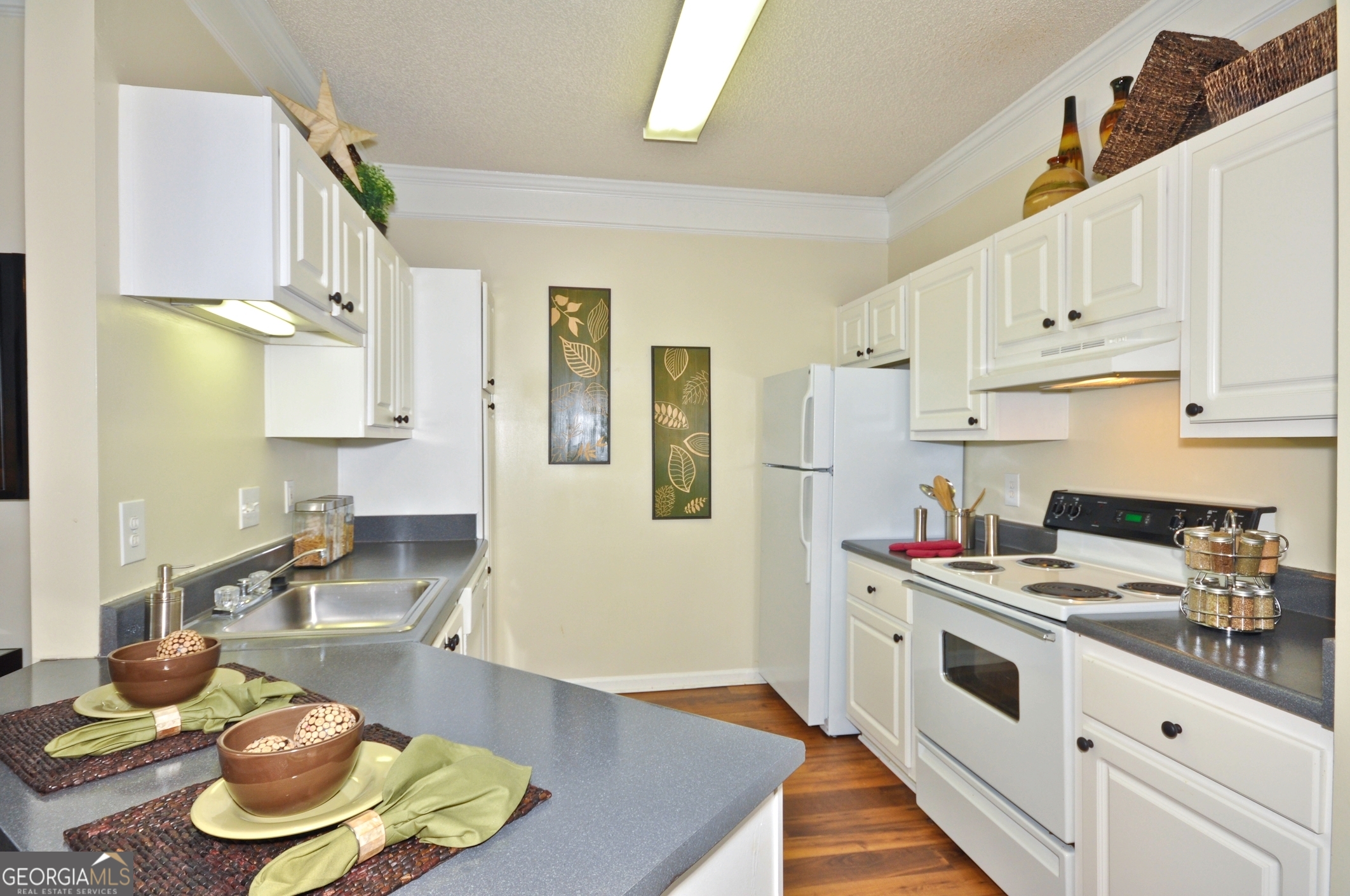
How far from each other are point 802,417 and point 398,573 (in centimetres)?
178

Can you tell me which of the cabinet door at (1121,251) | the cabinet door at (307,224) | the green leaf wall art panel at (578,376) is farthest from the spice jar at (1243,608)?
the green leaf wall art panel at (578,376)

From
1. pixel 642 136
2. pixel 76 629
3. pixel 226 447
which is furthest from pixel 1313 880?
pixel 642 136

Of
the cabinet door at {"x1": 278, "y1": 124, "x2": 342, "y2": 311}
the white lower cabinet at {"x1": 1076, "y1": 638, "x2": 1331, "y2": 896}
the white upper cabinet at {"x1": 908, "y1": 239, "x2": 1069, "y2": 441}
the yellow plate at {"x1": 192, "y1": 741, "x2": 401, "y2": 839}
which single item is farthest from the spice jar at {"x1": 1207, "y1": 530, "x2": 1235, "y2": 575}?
the cabinet door at {"x1": 278, "y1": 124, "x2": 342, "y2": 311}

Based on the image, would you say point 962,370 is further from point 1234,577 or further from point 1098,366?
point 1234,577

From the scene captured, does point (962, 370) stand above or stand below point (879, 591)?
above

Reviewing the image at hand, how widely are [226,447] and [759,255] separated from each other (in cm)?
271

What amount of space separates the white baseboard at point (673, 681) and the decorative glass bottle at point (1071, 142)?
8.99 ft

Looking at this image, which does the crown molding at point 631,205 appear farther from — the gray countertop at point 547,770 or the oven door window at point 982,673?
the gray countertop at point 547,770

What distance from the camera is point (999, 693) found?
2033 mm

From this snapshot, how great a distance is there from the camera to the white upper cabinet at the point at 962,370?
2.55 meters

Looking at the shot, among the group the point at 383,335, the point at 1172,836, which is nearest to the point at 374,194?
the point at 383,335

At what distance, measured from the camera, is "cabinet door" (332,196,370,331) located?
191cm

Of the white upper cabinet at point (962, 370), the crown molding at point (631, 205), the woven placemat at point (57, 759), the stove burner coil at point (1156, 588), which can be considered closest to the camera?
the woven placemat at point (57, 759)

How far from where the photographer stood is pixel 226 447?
2.01 m
